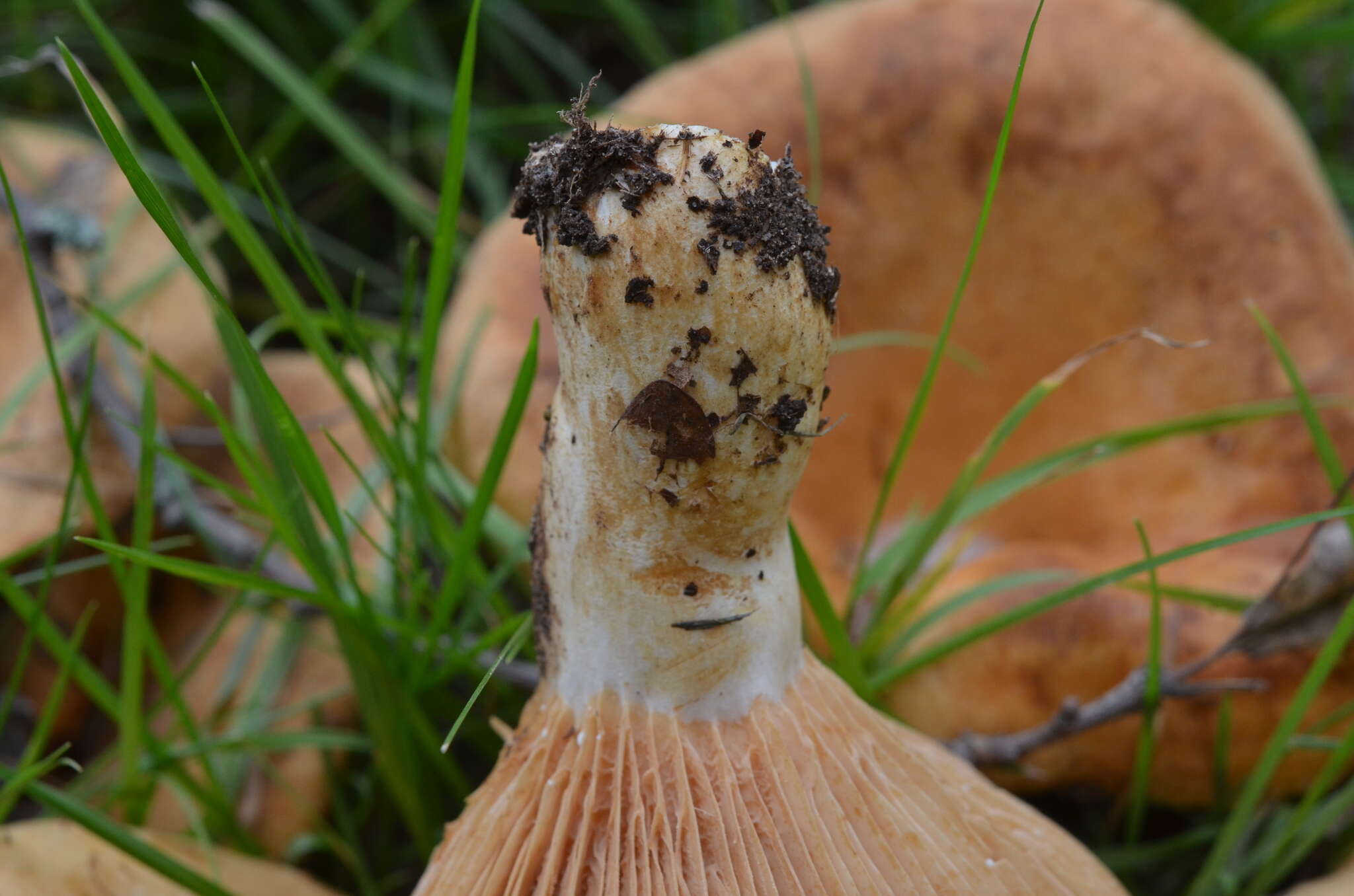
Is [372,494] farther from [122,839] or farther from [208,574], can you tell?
[122,839]

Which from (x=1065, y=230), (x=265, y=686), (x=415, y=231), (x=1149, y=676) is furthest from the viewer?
(x=415, y=231)

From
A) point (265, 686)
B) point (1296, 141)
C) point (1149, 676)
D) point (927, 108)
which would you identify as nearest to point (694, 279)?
point (1149, 676)

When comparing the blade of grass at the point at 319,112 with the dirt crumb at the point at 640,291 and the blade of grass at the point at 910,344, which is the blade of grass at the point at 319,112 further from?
the dirt crumb at the point at 640,291

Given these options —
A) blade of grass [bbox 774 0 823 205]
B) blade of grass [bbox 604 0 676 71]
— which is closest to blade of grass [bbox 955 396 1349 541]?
blade of grass [bbox 774 0 823 205]

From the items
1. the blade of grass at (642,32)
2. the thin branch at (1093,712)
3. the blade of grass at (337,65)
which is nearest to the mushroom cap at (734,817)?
the thin branch at (1093,712)

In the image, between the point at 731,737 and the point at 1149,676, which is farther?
the point at 1149,676

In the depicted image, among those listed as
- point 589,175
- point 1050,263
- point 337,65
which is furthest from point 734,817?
point 337,65

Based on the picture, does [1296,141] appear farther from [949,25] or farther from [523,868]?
[523,868]
